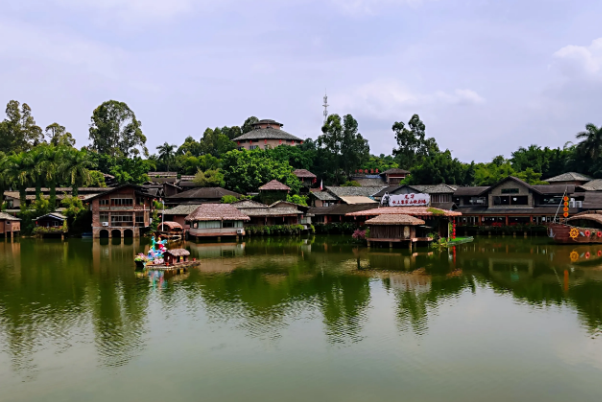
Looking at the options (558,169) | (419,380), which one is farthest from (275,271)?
(558,169)

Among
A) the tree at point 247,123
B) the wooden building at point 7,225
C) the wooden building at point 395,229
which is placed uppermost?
the tree at point 247,123

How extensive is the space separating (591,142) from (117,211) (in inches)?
2322

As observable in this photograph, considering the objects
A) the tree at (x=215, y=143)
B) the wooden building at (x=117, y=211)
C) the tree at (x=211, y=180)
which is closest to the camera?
the wooden building at (x=117, y=211)

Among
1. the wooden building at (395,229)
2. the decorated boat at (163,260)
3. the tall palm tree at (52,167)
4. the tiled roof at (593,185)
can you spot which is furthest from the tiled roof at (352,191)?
the decorated boat at (163,260)

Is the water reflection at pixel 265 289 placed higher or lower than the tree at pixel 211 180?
lower

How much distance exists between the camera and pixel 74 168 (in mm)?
56500

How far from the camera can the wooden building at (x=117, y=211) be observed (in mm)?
52844

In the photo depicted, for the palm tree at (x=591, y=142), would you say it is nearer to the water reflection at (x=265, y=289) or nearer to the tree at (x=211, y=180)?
the water reflection at (x=265, y=289)

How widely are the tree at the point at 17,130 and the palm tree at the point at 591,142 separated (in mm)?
79750

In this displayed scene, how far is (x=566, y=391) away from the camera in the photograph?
1327 centimetres

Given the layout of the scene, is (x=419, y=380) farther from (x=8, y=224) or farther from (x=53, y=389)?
(x=8, y=224)

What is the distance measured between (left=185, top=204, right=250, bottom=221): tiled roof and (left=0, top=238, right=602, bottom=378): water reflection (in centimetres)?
723

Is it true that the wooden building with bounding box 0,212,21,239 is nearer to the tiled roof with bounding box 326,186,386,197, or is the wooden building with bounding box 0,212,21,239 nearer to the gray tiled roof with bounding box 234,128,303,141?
the tiled roof with bounding box 326,186,386,197

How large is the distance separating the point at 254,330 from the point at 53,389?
6.74 metres
